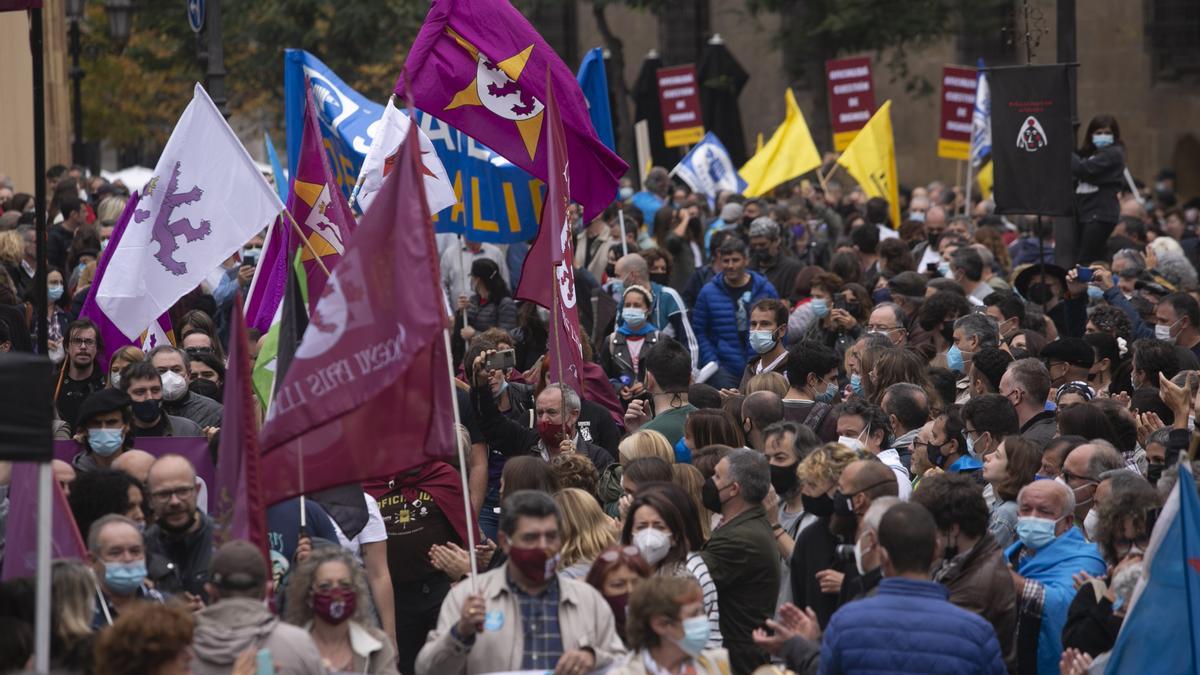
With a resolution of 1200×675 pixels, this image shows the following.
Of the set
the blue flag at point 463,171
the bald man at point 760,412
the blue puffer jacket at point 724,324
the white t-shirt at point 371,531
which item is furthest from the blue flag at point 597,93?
the white t-shirt at point 371,531

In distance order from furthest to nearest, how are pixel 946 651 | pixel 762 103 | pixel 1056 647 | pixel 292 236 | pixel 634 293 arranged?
pixel 762 103 < pixel 634 293 < pixel 292 236 < pixel 1056 647 < pixel 946 651

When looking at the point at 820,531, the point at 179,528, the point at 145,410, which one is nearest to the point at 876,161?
the point at 145,410

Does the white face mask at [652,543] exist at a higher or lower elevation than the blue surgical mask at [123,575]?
lower

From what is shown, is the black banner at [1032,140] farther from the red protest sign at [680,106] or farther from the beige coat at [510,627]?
the red protest sign at [680,106]

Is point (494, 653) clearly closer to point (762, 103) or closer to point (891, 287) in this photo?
point (891, 287)

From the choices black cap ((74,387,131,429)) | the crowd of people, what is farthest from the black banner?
black cap ((74,387,131,429))

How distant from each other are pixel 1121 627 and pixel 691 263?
11.0 metres

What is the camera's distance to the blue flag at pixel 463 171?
40.5 ft

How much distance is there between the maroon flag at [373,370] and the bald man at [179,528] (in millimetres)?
690

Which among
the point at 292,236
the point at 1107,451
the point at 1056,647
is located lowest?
the point at 1056,647

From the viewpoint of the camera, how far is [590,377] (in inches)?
440

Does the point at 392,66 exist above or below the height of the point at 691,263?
above

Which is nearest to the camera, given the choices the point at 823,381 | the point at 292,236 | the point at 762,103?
the point at 292,236

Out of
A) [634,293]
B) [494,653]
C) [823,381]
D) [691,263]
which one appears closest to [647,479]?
[494,653]
